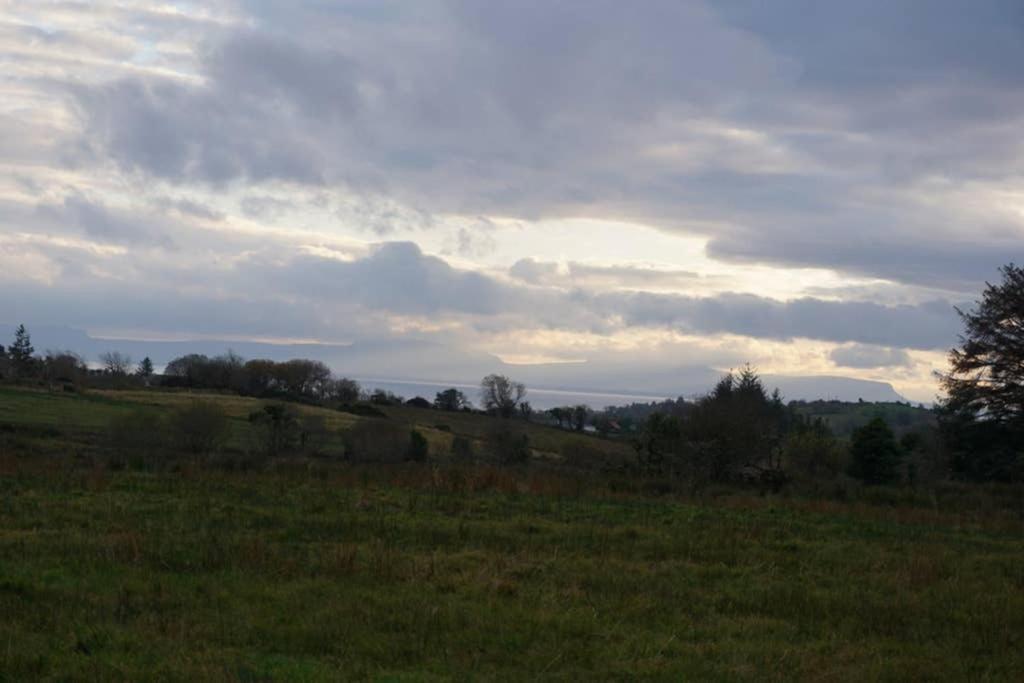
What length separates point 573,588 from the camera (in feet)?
31.5

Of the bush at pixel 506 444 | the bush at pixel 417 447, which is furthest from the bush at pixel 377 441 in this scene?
the bush at pixel 506 444

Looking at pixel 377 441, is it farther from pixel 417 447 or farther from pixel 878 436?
pixel 878 436

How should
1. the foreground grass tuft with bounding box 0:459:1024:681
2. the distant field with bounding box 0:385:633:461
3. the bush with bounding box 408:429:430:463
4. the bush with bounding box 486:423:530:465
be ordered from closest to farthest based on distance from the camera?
the foreground grass tuft with bounding box 0:459:1024:681 → the bush with bounding box 408:429:430:463 → the bush with bounding box 486:423:530:465 → the distant field with bounding box 0:385:633:461

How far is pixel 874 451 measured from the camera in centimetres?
3991

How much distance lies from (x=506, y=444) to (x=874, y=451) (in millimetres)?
16332

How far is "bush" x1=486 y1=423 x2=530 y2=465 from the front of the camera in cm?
3884

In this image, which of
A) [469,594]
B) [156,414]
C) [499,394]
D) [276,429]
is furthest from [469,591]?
[499,394]

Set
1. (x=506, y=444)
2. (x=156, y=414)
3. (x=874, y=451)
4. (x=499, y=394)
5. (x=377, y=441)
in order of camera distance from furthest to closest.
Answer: (x=499, y=394) → (x=156, y=414) → (x=506, y=444) → (x=874, y=451) → (x=377, y=441)

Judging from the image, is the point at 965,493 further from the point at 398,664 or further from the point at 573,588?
the point at 398,664

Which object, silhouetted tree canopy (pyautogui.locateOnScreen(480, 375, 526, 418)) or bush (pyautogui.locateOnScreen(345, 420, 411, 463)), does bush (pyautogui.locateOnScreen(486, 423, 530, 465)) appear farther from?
silhouetted tree canopy (pyautogui.locateOnScreen(480, 375, 526, 418))

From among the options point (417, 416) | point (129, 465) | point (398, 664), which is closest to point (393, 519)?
point (398, 664)

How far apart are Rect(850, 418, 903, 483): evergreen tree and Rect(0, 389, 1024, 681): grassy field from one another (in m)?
22.5

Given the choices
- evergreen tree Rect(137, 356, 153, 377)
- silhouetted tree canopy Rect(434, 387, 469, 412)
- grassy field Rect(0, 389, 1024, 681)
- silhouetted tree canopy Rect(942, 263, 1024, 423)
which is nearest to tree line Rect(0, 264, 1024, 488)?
silhouetted tree canopy Rect(942, 263, 1024, 423)

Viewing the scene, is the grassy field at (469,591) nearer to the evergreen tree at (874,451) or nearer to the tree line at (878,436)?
the tree line at (878,436)
